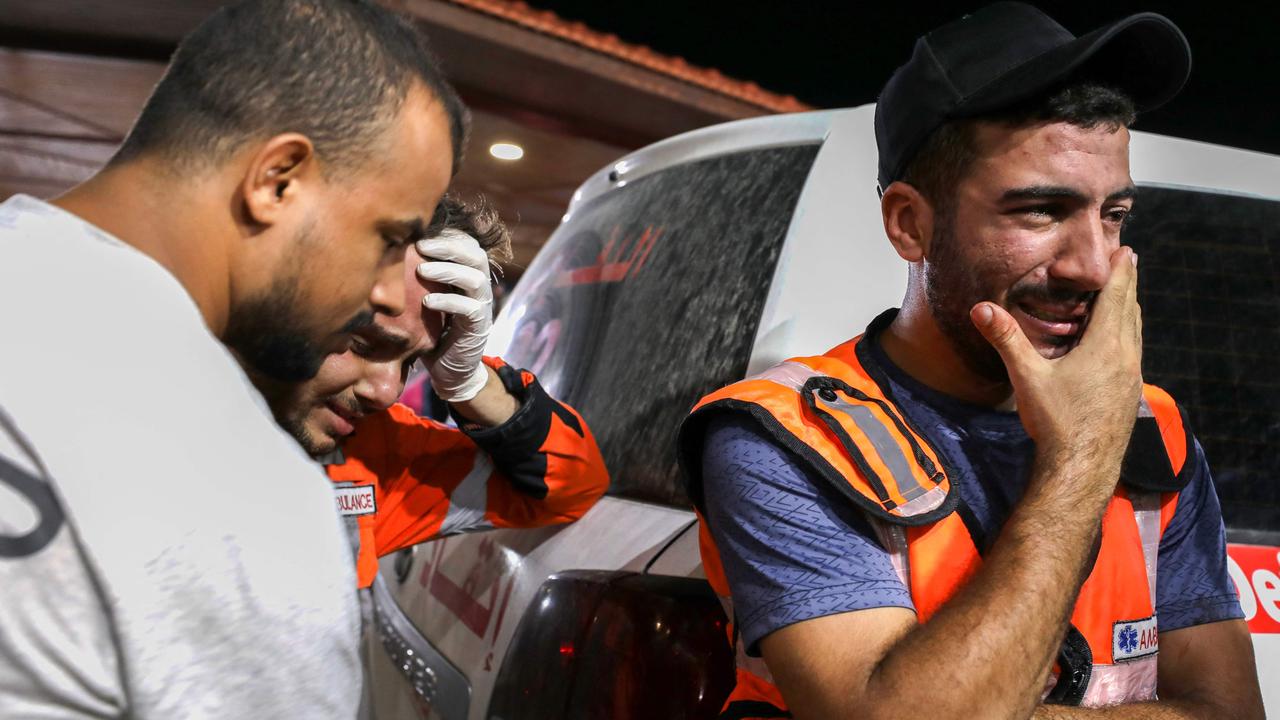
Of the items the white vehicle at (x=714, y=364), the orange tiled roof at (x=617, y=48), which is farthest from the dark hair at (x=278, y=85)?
the orange tiled roof at (x=617, y=48)

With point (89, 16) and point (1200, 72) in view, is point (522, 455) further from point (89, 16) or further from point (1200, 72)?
point (1200, 72)

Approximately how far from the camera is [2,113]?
9.62 m

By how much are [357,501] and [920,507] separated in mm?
1218

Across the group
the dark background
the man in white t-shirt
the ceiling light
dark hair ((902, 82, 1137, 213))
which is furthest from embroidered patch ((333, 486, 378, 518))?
the dark background

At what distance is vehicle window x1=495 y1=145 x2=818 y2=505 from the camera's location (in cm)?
204

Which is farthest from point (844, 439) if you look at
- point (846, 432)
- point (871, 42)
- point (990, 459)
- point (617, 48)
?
point (871, 42)

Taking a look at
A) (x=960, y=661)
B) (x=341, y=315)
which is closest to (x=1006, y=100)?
(x=960, y=661)

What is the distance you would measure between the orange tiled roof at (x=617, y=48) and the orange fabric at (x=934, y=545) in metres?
5.85

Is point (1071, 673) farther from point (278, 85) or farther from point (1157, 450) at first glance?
point (278, 85)

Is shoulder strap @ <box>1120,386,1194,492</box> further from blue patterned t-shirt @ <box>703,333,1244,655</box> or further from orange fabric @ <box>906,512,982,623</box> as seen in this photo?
orange fabric @ <box>906,512,982,623</box>

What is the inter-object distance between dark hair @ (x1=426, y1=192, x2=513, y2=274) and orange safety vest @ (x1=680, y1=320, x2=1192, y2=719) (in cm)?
82

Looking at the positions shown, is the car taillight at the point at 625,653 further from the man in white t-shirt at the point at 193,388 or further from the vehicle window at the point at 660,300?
the man in white t-shirt at the point at 193,388

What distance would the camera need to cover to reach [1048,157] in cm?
164

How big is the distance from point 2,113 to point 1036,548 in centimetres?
1052
